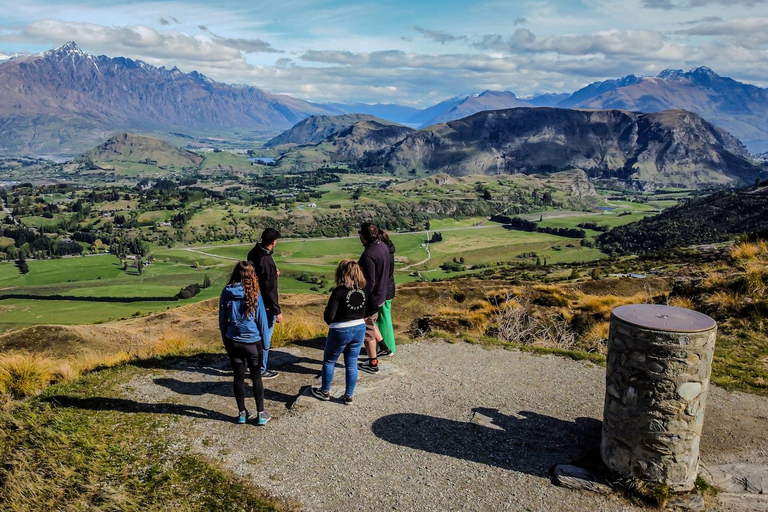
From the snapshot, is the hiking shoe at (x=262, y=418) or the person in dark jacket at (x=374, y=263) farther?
the person in dark jacket at (x=374, y=263)

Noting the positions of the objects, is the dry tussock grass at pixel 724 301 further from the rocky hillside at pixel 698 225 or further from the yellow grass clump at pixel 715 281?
the rocky hillside at pixel 698 225

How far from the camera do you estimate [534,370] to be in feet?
40.3

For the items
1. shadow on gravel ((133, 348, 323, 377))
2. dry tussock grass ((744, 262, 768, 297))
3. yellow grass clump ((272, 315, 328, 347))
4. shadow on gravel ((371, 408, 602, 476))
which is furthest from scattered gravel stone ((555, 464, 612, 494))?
dry tussock grass ((744, 262, 768, 297))

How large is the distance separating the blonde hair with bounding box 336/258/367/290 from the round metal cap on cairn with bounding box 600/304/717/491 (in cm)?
428

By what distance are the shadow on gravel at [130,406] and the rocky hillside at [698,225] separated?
95.7 metres

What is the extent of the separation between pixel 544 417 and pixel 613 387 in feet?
7.99

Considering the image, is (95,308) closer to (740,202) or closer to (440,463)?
(440,463)

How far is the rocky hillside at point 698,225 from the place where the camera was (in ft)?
315

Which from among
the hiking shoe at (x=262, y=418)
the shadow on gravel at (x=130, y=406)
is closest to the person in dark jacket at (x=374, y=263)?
the hiking shoe at (x=262, y=418)

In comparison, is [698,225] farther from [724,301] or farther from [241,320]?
[241,320]

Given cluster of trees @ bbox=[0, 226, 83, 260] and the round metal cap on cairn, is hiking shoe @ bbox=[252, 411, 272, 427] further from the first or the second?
cluster of trees @ bbox=[0, 226, 83, 260]

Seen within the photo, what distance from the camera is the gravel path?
7395 millimetres

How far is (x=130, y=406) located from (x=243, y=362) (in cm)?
299

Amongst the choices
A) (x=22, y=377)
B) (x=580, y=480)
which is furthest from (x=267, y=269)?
(x=580, y=480)
